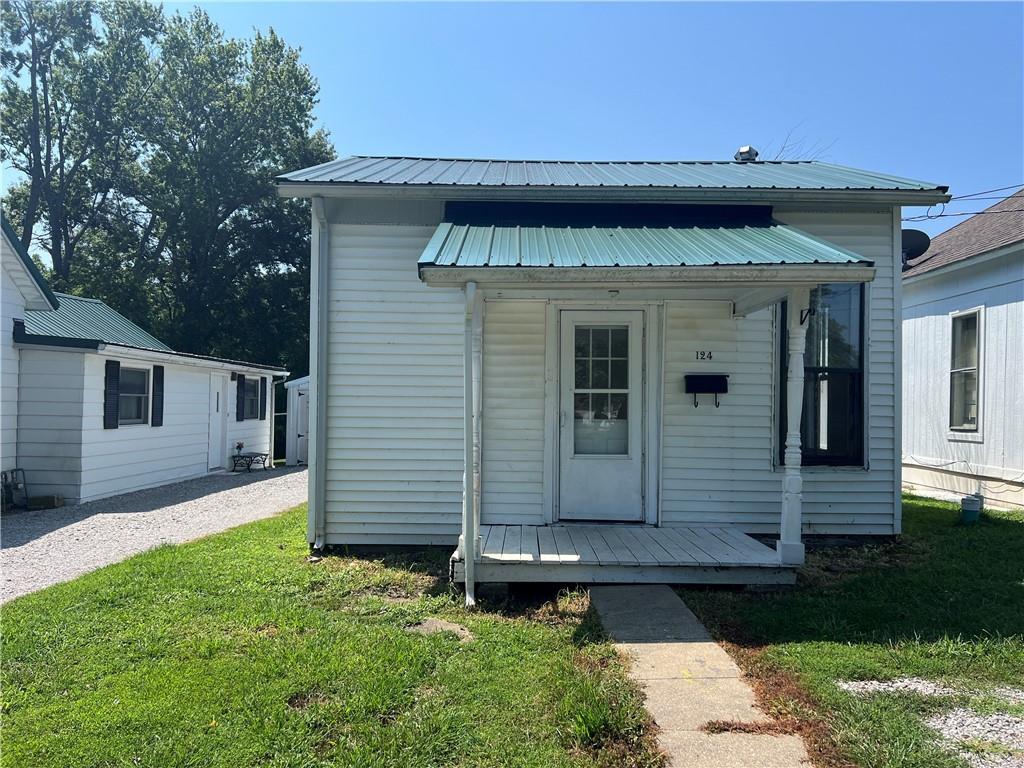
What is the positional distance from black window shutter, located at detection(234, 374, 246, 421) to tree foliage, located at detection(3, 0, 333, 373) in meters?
8.82

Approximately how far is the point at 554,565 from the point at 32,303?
9.24 metres

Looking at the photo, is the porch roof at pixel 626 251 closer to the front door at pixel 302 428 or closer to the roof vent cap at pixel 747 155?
the roof vent cap at pixel 747 155

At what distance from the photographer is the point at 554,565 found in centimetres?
467

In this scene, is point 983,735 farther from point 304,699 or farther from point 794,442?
point 304,699

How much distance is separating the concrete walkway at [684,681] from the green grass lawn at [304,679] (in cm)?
14

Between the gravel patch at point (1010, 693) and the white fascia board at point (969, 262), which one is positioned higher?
the white fascia board at point (969, 262)

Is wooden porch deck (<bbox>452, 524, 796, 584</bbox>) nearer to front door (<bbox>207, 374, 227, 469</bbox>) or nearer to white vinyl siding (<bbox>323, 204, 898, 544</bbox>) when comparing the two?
white vinyl siding (<bbox>323, 204, 898, 544</bbox>)

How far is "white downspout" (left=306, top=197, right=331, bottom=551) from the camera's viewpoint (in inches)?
226

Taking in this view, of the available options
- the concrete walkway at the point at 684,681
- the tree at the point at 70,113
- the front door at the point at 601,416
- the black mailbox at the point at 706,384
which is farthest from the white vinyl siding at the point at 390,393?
the tree at the point at 70,113

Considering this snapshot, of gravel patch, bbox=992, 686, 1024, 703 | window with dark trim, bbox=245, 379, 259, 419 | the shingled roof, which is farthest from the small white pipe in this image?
window with dark trim, bbox=245, 379, 259, 419

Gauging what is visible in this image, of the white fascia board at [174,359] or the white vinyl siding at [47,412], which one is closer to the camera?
the white vinyl siding at [47,412]

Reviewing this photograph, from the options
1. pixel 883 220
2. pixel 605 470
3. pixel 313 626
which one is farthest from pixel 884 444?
pixel 313 626

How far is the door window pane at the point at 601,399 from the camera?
5938 mm

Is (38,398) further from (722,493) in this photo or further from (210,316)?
(210,316)
